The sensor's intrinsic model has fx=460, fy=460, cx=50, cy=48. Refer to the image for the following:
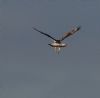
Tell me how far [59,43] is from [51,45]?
530cm

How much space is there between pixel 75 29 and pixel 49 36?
10.1 metres

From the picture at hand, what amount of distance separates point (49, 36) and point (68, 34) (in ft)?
30.9

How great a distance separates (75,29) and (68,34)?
487 cm

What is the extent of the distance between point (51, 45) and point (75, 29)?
11000 mm

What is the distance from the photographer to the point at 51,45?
563 feet

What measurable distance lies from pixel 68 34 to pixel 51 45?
25.0 feet

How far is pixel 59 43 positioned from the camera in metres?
176

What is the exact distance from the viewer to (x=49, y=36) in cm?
16638

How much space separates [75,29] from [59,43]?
10603mm

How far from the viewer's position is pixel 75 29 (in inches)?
6639

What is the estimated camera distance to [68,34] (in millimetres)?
172500

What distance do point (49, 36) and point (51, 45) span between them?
20.7ft
